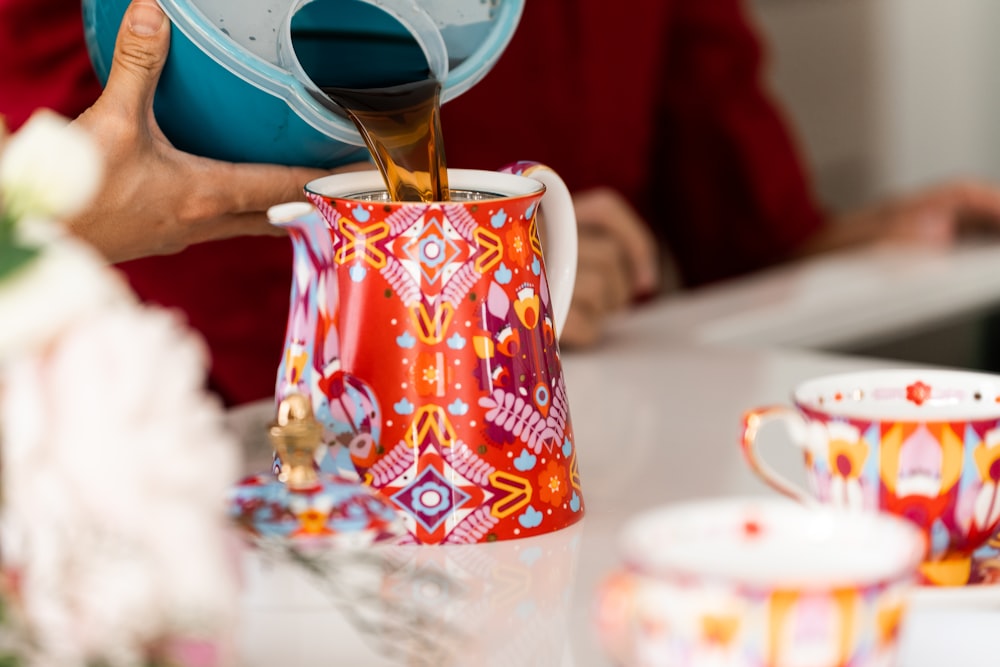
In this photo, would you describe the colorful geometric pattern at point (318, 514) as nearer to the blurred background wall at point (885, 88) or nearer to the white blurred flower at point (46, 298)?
the white blurred flower at point (46, 298)

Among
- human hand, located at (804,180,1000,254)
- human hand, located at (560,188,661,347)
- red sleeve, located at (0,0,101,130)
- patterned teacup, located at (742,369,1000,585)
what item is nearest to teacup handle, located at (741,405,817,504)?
patterned teacup, located at (742,369,1000,585)

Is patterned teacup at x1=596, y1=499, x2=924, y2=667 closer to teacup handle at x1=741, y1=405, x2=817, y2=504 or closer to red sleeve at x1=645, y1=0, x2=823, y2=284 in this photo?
teacup handle at x1=741, y1=405, x2=817, y2=504

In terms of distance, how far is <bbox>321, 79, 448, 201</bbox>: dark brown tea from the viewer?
600 mm

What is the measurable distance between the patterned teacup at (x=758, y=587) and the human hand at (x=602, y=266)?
2.16ft

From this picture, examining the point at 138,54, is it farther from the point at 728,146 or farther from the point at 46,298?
the point at 728,146

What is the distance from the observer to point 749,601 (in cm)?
32

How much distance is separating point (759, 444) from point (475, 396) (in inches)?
9.7

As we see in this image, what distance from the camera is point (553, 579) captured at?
1.76 feet

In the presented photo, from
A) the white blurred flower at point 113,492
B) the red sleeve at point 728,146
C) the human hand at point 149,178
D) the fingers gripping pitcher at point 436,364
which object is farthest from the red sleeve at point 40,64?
the red sleeve at point 728,146

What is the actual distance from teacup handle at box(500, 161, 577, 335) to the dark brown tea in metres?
0.04

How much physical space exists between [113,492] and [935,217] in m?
1.41

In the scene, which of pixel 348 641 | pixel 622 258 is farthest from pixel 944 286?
pixel 348 641

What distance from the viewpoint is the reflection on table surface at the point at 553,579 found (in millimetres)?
398

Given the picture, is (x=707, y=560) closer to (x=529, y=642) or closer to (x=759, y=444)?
(x=529, y=642)
